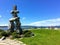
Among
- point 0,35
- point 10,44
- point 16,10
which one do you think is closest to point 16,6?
Result: point 16,10

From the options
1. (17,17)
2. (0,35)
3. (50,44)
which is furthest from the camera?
(17,17)

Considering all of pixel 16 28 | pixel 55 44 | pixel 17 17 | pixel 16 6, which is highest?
pixel 16 6

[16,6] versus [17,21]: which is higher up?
[16,6]

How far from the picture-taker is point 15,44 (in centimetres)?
1600

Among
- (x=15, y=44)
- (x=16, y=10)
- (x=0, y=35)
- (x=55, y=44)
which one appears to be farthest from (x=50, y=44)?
(x=16, y=10)

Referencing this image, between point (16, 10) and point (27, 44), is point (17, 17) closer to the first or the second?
point (16, 10)

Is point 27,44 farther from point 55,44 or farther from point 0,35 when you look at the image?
point 0,35

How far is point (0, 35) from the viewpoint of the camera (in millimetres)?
22656

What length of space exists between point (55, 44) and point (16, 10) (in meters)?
11.7

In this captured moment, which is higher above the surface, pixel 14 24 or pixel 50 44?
pixel 14 24

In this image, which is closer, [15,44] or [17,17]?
[15,44]

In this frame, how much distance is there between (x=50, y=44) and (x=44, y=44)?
0.64 m

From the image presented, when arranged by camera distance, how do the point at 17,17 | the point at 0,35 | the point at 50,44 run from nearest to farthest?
1. the point at 50,44
2. the point at 0,35
3. the point at 17,17

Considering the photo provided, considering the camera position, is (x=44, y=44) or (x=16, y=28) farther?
(x=16, y=28)
